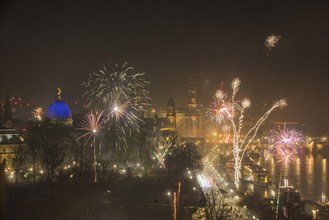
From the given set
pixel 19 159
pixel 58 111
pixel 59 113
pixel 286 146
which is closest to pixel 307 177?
pixel 59 113

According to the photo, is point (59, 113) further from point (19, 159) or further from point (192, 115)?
point (192, 115)

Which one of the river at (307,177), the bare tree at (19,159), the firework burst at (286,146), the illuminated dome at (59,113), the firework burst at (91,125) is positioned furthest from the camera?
the illuminated dome at (59,113)

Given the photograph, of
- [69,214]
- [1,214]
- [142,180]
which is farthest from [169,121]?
[1,214]

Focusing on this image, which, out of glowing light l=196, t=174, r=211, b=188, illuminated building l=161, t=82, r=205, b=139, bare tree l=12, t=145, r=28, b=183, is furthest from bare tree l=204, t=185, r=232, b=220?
illuminated building l=161, t=82, r=205, b=139

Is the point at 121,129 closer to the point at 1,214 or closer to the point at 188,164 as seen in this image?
the point at 188,164

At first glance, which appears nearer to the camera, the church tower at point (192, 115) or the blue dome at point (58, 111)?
the blue dome at point (58, 111)

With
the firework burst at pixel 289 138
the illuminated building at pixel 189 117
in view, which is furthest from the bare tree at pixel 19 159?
the illuminated building at pixel 189 117

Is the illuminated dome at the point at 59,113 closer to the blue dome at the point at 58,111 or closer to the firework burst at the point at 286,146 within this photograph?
the blue dome at the point at 58,111

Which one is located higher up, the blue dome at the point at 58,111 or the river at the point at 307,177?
the blue dome at the point at 58,111

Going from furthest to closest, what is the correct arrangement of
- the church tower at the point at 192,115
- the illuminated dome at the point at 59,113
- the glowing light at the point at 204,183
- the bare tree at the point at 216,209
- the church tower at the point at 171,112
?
the church tower at the point at 192,115 < the church tower at the point at 171,112 < the illuminated dome at the point at 59,113 < the glowing light at the point at 204,183 < the bare tree at the point at 216,209
